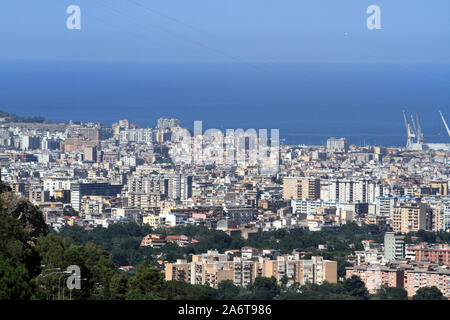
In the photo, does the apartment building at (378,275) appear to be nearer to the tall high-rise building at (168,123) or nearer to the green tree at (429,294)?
the green tree at (429,294)

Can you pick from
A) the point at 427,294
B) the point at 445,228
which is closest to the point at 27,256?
the point at 427,294

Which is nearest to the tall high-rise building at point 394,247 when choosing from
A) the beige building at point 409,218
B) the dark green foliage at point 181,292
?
the beige building at point 409,218

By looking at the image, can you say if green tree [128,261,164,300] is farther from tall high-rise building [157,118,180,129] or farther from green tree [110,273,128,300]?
tall high-rise building [157,118,180,129]

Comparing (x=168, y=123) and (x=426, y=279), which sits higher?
(x=168, y=123)

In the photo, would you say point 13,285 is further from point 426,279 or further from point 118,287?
point 426,279

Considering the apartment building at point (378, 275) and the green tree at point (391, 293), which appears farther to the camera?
the apartment building at point (378, 275)

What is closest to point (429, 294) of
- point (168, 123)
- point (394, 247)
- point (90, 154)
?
point (394, 247)

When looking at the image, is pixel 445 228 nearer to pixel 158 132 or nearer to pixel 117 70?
pixel 158 132
